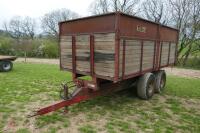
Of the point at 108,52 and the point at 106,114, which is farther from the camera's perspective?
the point at 106,114

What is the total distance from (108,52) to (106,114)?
1.56 meters

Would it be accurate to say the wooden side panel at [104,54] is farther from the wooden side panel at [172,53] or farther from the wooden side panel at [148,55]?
the wooden side panel at [172,53]

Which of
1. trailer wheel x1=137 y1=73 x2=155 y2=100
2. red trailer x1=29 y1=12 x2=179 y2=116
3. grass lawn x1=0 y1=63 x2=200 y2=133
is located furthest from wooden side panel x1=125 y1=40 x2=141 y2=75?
grass lawn x1=0 y1=63 x2=200 y2=133

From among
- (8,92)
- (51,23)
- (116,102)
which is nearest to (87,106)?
(116,102)

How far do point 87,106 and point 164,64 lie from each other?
11.0ft

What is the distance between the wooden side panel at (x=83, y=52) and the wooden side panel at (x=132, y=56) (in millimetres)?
967

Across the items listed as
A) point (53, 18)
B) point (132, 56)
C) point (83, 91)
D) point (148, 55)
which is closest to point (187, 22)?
point (148, 55)

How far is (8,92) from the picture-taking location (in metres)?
6.70

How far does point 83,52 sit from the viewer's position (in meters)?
5.14

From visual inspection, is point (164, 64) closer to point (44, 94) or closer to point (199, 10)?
point (44, 94)

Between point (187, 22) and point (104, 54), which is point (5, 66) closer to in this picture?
point (104, 54)

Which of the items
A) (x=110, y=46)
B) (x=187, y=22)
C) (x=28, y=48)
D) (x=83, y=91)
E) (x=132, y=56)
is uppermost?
(x=187, y=22)

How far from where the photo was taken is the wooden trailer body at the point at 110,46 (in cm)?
447

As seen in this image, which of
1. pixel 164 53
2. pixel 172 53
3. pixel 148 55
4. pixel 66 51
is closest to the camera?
pixel 66 51
